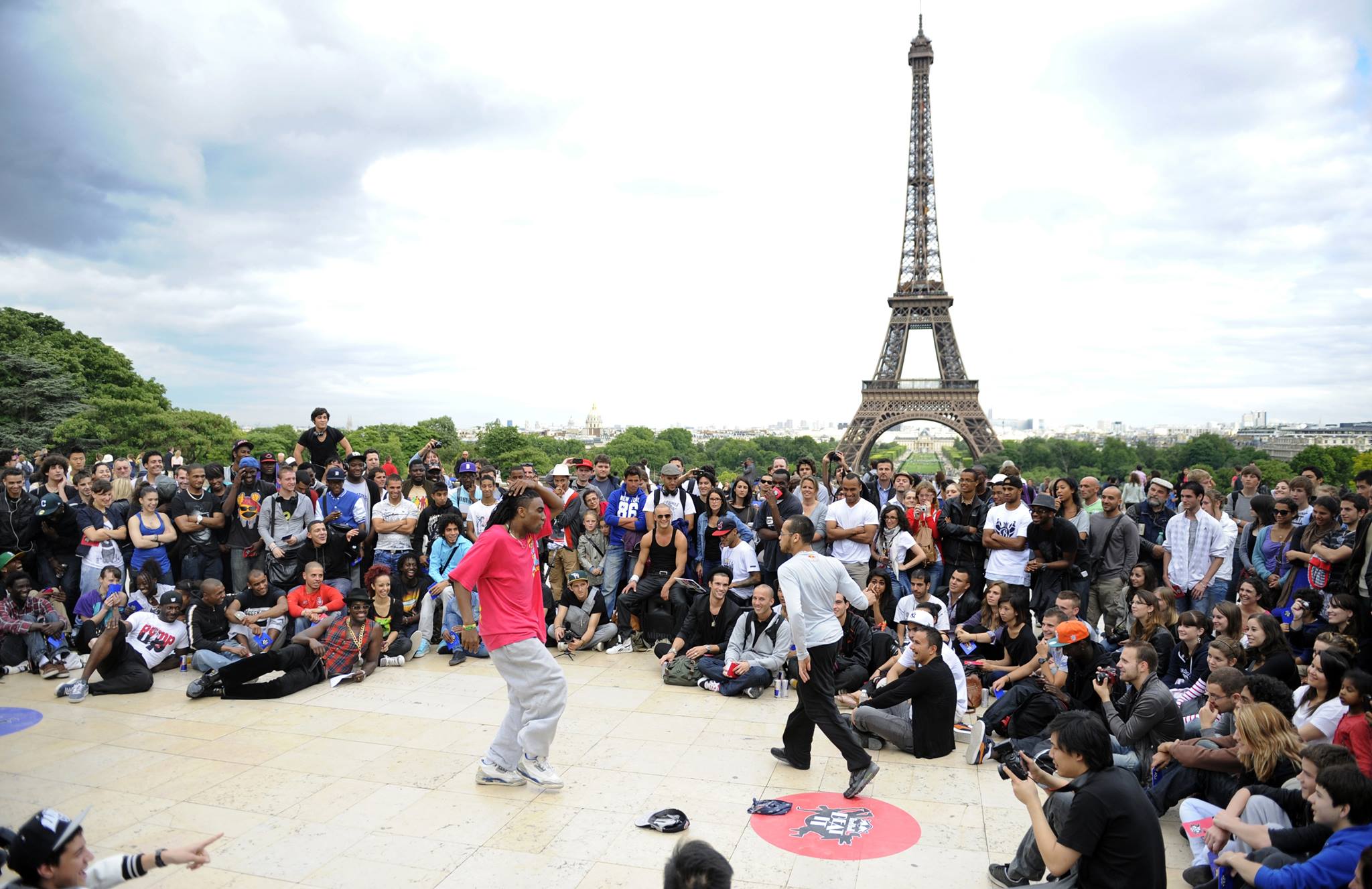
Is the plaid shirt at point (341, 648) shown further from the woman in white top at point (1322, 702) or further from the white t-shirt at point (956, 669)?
the woman in white top at point (1322, 702)

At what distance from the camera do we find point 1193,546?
8.00 metres

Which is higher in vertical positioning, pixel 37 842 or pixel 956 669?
pixel 37 842

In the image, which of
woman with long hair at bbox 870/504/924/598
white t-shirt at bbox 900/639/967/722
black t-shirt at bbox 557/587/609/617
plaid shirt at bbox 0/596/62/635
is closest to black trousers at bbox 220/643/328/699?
plaid shirt at bbox 0/596/62/635

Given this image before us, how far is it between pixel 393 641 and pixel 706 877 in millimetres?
7031

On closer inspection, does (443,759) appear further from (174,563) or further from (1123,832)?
(174,563)

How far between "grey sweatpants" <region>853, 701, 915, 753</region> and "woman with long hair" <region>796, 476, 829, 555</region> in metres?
2.47

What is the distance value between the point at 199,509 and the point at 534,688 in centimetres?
596

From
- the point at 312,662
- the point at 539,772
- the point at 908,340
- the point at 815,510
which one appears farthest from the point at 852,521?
the point at 908,340

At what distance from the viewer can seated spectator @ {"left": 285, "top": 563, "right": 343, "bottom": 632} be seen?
8.09m

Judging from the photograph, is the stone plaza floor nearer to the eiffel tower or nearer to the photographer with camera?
the photographer with camera

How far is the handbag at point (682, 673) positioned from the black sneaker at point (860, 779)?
8.91ft

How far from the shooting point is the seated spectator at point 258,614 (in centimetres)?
786

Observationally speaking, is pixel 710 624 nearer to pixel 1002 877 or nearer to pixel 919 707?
pixel 919 707

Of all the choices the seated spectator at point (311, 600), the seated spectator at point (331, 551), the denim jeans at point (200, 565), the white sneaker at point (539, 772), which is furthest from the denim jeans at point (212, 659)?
the white sneaker at point (539, 772)
